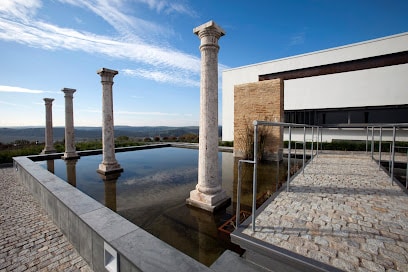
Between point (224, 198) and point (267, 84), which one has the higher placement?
point (267, 84)

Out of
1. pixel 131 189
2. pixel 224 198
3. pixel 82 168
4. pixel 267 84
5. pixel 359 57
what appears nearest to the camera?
pixel 224 198

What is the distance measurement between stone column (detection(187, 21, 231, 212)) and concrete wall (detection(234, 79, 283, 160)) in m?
6.04

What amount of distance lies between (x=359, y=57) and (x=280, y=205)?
16900mm

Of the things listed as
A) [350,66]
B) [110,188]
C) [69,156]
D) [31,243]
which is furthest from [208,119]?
[350,66]

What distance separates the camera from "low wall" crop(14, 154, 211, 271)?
224cm

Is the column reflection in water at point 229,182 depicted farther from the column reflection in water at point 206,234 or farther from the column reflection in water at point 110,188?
the column reflection in water at point 110,188

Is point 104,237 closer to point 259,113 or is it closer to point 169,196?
point 169,196

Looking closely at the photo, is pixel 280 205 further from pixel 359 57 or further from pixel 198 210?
pixel 359 57

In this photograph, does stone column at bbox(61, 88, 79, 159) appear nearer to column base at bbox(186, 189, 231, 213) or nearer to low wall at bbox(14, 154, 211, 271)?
low wall at bbox(14, 154, 211, 271)

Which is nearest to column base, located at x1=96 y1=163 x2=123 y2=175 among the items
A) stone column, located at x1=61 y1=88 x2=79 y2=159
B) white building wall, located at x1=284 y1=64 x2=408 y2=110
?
stone column, located at x1=61 y1=88 x2=79 y2=159

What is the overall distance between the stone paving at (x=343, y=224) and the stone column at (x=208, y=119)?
128 cm

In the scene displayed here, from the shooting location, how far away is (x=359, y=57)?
49.9 feet

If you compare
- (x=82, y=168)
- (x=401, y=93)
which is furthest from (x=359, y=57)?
(x=82, y=168)

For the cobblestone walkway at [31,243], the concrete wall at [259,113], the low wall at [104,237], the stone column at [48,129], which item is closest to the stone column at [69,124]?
the stone column at [48,129]
